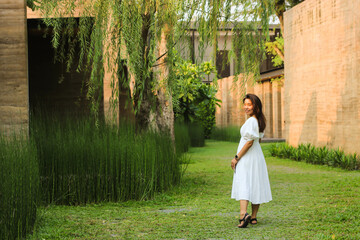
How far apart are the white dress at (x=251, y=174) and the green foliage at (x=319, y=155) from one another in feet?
14.5

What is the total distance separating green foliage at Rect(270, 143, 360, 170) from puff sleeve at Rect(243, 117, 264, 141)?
4.49 m

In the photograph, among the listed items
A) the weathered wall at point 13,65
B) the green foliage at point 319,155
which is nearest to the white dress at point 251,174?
the weathered wall at point 13,65

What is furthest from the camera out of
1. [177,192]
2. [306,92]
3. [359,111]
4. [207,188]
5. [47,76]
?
[306,92]

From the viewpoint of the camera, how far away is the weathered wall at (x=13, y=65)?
202 inches

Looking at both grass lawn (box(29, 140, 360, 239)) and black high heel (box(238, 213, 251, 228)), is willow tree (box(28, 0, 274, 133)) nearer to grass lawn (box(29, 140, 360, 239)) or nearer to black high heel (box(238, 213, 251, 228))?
grass lawn (box(29, 140, 360, 239))

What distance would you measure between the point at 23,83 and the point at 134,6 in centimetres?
138

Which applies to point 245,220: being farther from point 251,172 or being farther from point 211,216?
point 211,216

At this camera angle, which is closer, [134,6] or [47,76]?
[134,6]

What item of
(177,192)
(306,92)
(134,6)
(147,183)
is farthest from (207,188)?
(306,92)

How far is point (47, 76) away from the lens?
882 centimetres

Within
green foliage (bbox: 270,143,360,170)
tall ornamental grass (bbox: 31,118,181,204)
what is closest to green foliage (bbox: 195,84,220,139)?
green foliage (bbox: 270,143,360,170)

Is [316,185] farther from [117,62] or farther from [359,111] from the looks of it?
[117,62]

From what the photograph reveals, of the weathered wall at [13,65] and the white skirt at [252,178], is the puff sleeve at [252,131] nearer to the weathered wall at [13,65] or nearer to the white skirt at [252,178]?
the white skirt at [252,178]

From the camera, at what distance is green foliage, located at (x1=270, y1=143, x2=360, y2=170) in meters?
8.17
